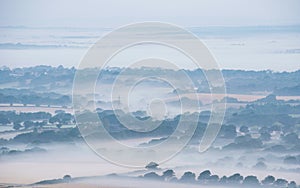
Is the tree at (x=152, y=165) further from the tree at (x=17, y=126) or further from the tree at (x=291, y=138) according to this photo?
the tree at (x=17, y=126)

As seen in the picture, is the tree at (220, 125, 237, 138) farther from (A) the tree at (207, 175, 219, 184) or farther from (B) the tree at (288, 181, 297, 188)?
(B) the tree at (288, 181, 297, 188)

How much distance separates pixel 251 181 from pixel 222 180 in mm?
275

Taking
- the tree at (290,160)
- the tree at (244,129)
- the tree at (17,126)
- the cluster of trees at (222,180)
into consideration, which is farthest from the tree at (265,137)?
the tree at (17,126)

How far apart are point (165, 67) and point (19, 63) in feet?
5.52

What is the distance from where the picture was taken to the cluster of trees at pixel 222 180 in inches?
262

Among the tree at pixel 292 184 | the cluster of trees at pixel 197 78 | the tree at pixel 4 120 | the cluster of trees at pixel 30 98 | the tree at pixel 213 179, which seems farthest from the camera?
the tree at pixel 4 120

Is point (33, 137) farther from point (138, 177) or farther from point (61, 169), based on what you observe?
point (138, 177)

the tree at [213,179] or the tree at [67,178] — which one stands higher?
the tree at [67,178]

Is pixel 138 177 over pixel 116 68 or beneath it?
beneath

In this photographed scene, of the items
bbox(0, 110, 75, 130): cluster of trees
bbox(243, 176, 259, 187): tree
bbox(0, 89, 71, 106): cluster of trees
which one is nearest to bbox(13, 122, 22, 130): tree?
bbox(0, 110, 75, 130): cluster of trees

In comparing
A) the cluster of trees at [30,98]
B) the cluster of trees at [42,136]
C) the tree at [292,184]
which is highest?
the cluster of trees at [30,98]

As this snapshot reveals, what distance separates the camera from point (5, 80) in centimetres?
750

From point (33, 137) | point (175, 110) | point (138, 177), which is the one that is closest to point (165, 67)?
point (175, 110)

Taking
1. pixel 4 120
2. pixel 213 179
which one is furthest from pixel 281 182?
pixel 4 120
